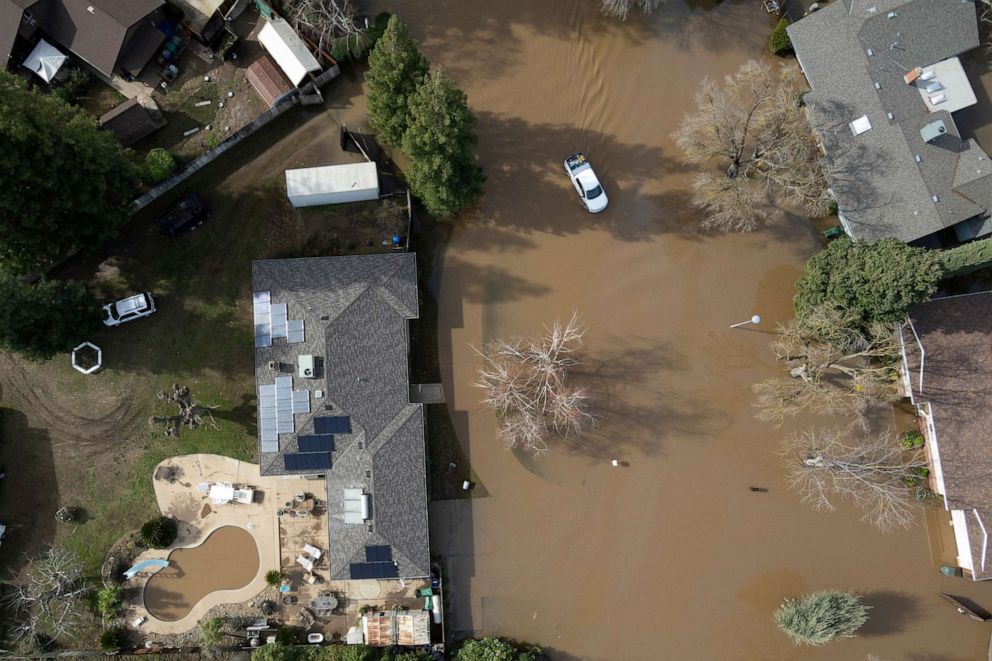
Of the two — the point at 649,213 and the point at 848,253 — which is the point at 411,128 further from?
the point at 848,253

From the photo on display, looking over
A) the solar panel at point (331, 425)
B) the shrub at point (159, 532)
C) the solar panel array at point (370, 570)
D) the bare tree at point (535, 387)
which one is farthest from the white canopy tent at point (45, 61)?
the solar panel array at point (370, 570)

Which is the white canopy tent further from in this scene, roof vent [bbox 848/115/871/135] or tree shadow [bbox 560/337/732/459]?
roof vent [bbox 848/115/871/135]

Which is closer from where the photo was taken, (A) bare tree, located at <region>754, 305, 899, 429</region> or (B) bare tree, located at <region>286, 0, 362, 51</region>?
(A) bare tree, located at <region>754, 305, 899, 429</region>

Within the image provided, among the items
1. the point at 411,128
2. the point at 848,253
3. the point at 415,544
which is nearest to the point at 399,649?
the point at 415,544

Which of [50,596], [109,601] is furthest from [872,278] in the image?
[50,596]

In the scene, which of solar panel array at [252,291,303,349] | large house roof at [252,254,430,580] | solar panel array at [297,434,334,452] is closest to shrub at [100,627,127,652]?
large house roof at [252,254,430,580]

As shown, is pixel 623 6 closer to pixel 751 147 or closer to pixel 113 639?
pixel 751 147

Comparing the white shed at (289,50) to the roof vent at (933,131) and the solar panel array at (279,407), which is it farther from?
the roof vent at (933,131)
